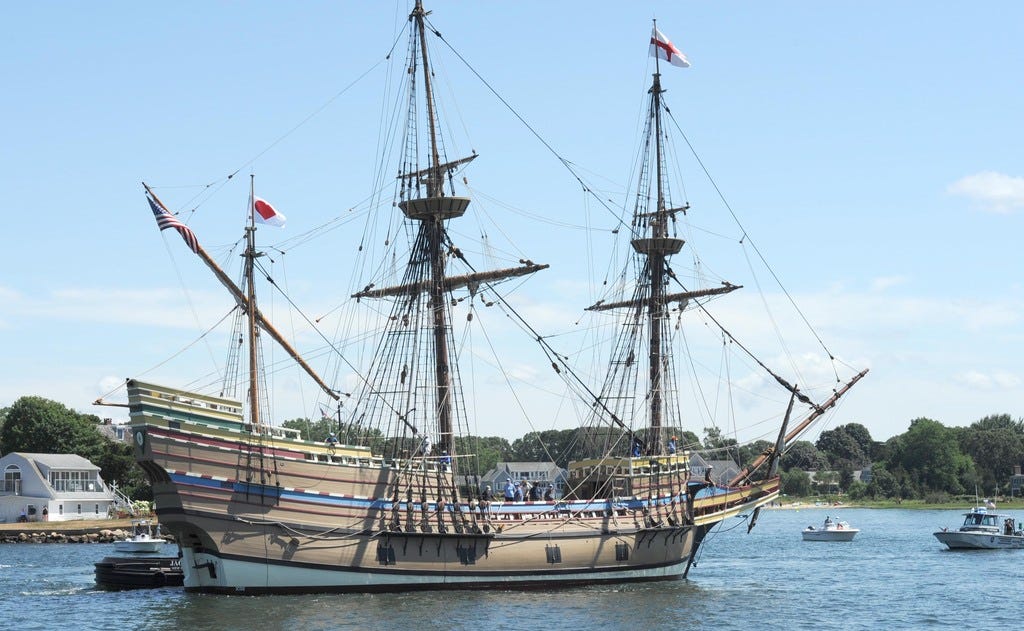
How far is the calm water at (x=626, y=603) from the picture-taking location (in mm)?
42812

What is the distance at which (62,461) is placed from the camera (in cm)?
11156

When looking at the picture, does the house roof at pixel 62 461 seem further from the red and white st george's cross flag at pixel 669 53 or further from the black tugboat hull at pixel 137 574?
the red and white st george's cross flag at pixel 669 53

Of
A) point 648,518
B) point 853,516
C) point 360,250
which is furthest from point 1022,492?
point 360,250

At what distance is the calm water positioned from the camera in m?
42.8

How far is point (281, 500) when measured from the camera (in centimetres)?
4744

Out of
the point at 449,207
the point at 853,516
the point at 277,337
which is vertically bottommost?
the point at 853,516

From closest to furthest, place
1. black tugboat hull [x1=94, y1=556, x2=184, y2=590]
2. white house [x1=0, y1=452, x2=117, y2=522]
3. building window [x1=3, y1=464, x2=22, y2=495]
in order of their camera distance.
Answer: black tugboat hull [x1=94, y1=556, x2=184, y2=590]
white house [x1=0, y1=452, x2=117, y2=522]
building window [x1=3, y1=464, x2=22, y2=495]

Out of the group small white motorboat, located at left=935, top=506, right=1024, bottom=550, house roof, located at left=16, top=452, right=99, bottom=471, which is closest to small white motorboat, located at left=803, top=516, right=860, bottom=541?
small white motorboat, located at left=935, top=506, right=1024, bottom=550

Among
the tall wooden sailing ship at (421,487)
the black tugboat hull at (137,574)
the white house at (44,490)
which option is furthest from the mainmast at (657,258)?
the white house at (44,490)

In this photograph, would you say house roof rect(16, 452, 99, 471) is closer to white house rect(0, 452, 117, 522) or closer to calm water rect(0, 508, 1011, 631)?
white house rect(0, 452, 117, 522)

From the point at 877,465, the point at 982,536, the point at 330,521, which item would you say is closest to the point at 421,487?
the point at 330,521

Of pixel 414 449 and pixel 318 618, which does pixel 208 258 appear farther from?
pixel 318 618

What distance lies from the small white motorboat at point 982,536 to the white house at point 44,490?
70179mm

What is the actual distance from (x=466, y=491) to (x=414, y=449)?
2947mm
